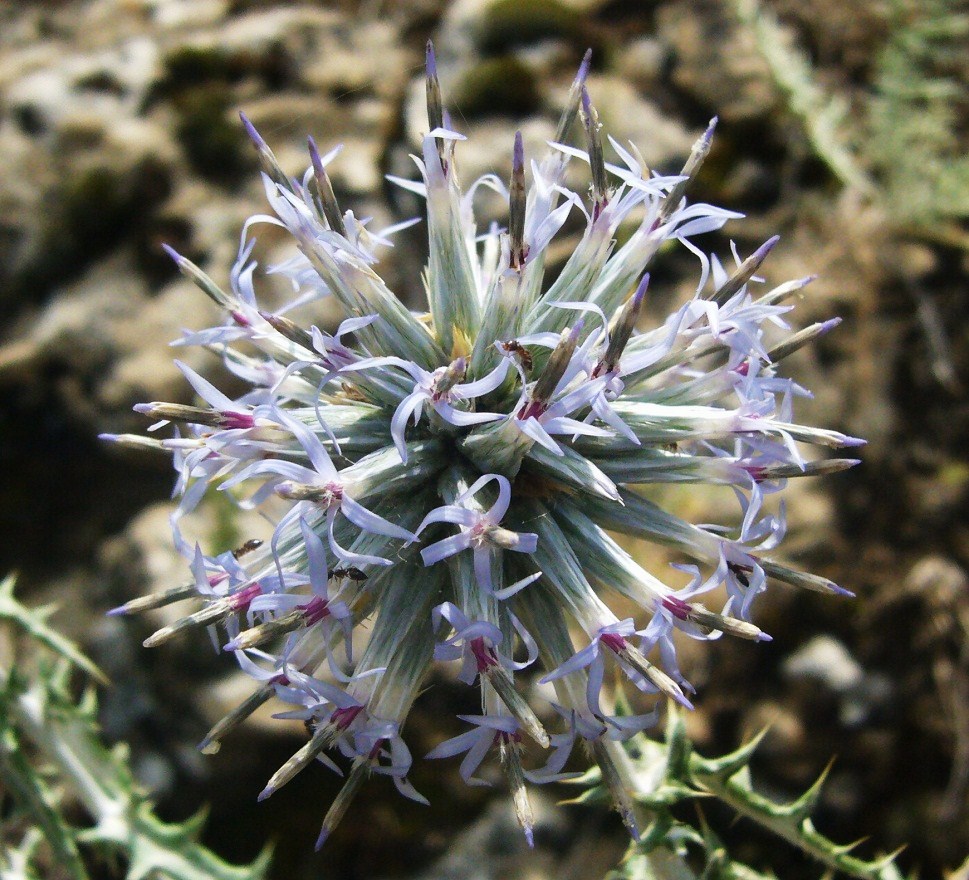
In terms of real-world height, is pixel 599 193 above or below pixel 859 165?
above

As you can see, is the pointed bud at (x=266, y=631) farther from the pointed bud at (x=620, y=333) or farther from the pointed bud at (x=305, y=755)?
the pointed bud at (x=620, y=333)

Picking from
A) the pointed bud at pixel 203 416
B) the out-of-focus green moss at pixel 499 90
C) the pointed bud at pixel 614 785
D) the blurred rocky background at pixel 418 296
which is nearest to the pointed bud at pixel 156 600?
the pointed bud at pixel 203 416

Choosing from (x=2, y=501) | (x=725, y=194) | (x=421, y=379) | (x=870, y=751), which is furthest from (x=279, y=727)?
(x=725, y=194)

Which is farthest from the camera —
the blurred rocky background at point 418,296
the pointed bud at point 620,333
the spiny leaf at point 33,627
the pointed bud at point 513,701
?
the blurred rocky background at point 418,296

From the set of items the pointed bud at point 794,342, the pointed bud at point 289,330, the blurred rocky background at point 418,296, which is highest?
the pointed bud at point 289,330

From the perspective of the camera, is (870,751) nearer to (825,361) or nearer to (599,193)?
(825,361)

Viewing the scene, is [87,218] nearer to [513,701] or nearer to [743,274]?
[743,274]

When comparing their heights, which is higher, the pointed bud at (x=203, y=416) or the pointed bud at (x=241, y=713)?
the pointed bud at (x=203, y=416)

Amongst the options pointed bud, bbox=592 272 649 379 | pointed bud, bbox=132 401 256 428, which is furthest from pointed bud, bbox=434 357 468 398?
pointed bud, bbox=132 401 256 428
